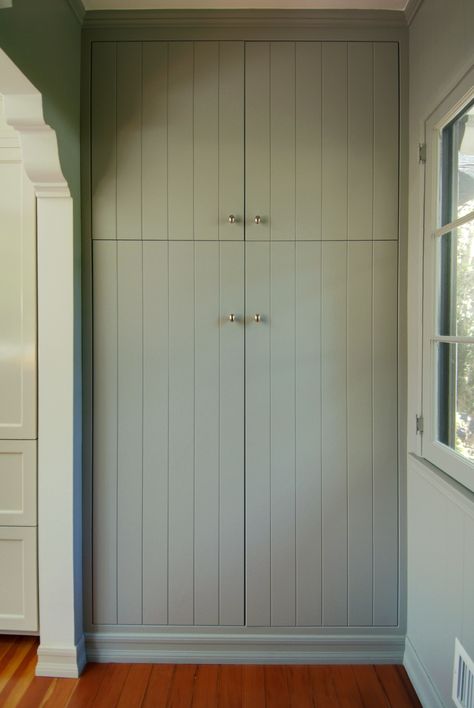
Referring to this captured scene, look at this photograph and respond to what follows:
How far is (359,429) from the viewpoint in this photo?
5.22ft

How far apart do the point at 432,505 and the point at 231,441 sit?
2.44 ft

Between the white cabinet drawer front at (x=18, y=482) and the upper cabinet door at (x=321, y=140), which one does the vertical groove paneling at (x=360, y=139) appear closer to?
the upper cabinet door at (x=321, y=140)

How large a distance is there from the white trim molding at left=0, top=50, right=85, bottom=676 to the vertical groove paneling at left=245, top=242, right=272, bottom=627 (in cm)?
68

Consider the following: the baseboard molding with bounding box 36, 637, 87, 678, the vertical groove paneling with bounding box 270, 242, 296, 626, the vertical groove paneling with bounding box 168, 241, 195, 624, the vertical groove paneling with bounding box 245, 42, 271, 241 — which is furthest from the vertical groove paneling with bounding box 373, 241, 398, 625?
the baseboard molding with bounding box 36, 637, 87, 678

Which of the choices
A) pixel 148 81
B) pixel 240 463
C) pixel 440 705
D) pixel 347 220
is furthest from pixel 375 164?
pixel 440 705

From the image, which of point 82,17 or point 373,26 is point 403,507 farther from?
point 82,17

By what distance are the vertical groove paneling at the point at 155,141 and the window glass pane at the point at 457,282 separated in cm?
103

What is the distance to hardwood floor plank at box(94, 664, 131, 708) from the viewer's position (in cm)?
142

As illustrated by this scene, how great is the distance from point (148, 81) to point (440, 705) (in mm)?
2439

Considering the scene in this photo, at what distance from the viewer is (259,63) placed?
1559 mm

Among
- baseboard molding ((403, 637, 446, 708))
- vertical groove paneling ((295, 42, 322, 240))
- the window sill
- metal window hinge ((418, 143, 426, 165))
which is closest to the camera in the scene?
the window sill

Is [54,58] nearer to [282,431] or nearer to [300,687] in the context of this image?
[282,431]

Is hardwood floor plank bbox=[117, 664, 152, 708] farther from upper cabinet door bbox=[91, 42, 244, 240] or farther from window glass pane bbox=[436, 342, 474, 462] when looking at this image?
upper cabinet door bbox=[91, 42, 244, 240]

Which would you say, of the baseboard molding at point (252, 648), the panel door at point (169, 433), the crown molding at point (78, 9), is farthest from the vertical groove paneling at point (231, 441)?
the crown molding at point (78, 9)
